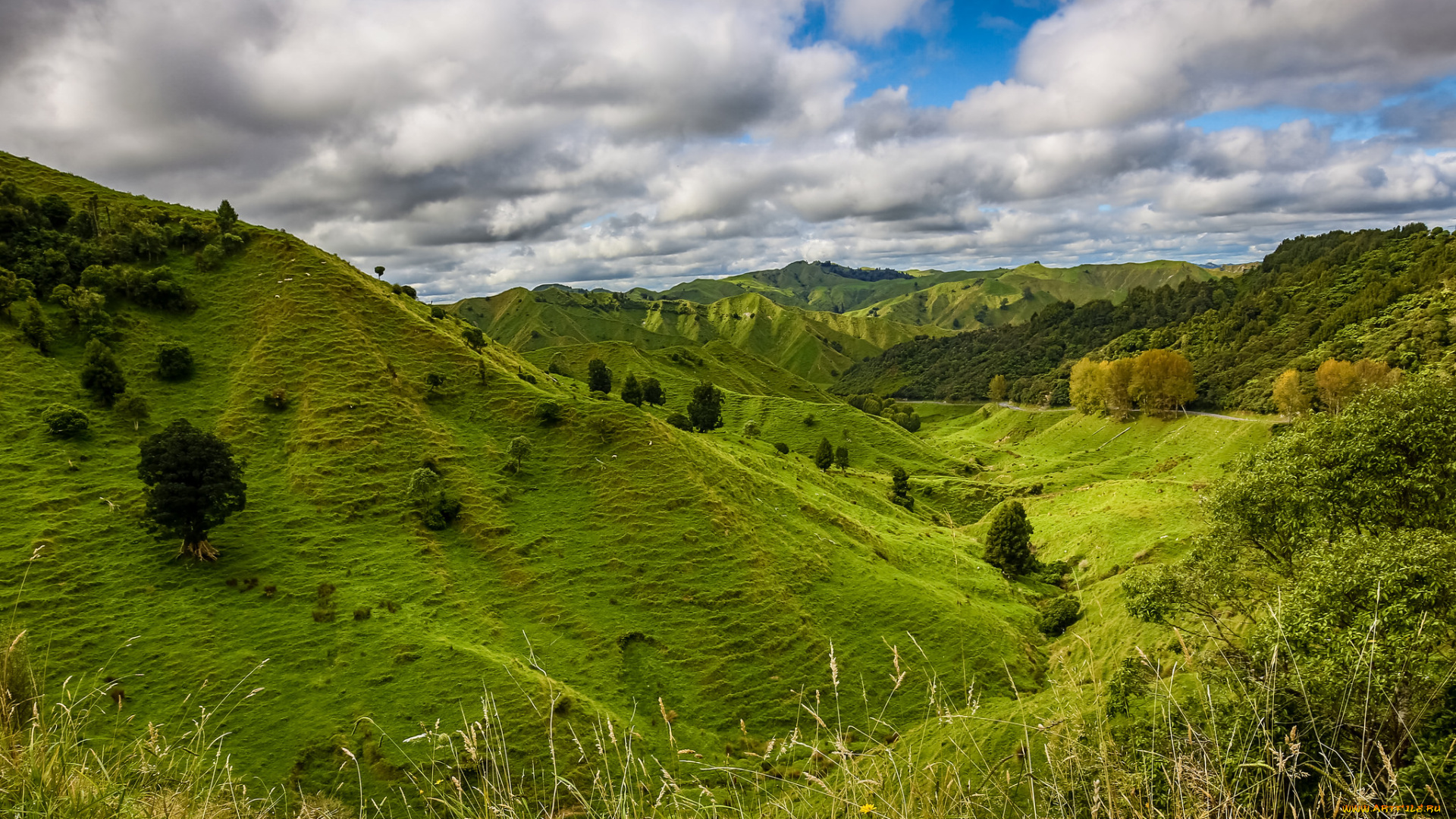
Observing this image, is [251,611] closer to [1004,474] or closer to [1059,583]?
[1059,583]

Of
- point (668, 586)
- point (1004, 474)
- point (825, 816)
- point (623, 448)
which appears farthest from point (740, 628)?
point (1004, 474)

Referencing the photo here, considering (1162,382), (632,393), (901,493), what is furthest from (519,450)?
(1162,382)

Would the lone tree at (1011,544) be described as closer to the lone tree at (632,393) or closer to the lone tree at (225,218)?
the lone tree at (632,393)

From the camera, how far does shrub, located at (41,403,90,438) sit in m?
55.9

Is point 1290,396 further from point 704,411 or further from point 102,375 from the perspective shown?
point 102,375

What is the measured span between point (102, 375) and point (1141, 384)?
188860 millimetres

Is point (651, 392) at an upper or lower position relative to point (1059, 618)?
upper

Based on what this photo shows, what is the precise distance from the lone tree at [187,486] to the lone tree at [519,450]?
23.0m

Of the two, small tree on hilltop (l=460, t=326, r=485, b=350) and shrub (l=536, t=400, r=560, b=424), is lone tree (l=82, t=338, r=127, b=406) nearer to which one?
small tree on hilltop (l=460, t=326, r=485, b=350)

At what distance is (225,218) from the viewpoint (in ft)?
307

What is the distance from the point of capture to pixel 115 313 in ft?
240

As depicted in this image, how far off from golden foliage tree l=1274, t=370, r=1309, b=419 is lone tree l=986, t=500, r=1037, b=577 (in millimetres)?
94843

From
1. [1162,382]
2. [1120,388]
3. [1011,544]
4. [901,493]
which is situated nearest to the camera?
[1011,544]

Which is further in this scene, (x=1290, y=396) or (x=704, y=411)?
(x=1290, y=396)
